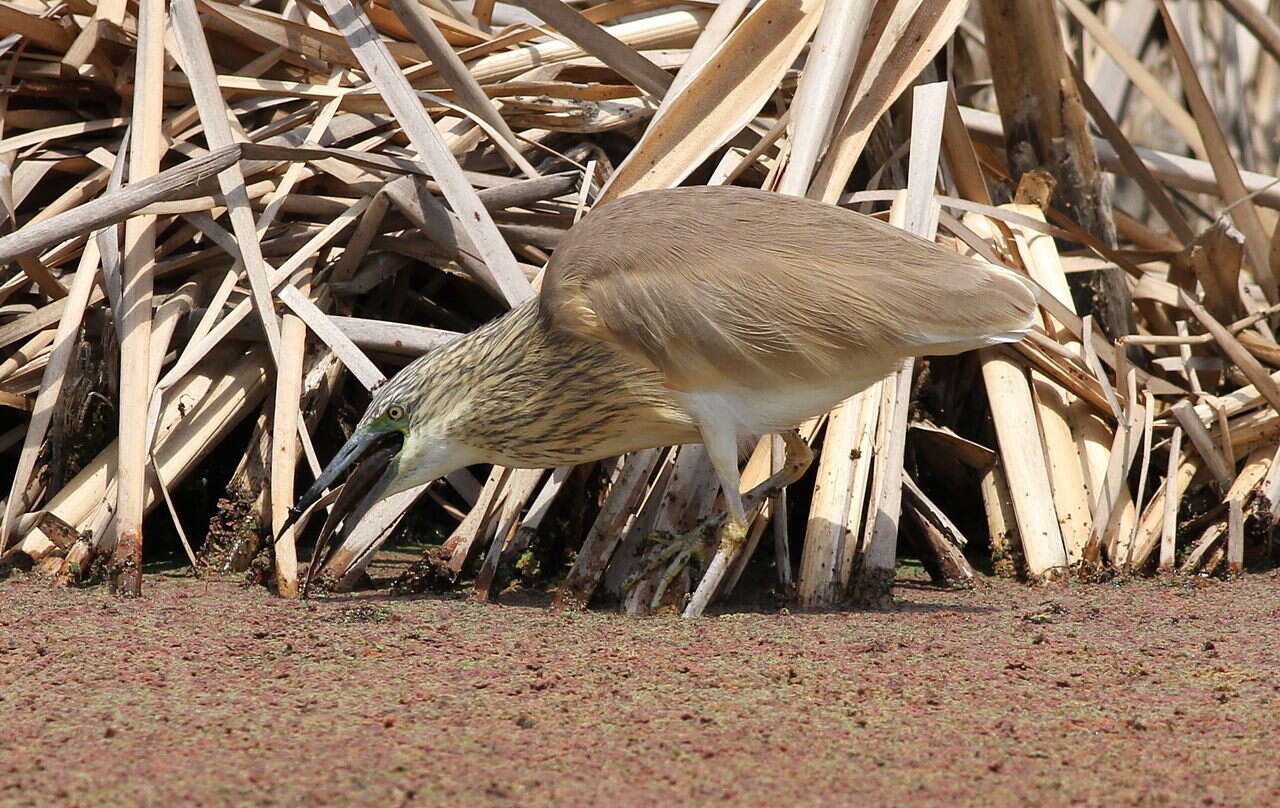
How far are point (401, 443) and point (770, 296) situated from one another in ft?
3.80

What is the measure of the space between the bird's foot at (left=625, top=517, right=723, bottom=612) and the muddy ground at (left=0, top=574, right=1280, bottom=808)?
7.7 inches

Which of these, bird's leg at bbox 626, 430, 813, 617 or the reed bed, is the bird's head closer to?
the reed bed

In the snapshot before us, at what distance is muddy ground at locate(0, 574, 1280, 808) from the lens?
1984 millimetres

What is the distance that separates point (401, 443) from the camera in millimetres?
3729

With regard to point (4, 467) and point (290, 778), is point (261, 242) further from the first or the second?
point (290, 778)

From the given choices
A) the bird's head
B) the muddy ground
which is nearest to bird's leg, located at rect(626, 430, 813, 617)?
the muddy ground

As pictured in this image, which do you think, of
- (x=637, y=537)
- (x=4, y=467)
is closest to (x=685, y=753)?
(x=637, y=537)

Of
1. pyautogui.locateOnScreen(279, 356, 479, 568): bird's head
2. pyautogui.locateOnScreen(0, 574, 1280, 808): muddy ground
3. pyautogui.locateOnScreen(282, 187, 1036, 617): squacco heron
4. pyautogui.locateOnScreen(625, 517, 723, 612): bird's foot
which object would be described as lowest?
pyautogui.locateOnScreen(0, 574, 1280, 808): muddy ground

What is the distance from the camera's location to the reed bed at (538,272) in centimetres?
380

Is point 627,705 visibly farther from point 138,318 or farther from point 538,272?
point 538,272

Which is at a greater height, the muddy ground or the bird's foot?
the bird's foot

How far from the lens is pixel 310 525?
4453 millimetres

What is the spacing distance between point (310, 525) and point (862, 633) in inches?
84.8

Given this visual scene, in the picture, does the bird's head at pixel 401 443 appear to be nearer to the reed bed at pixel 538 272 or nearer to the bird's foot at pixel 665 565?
the reed bed at pixel 538 272
